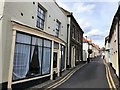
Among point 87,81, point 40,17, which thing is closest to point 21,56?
point 40,17

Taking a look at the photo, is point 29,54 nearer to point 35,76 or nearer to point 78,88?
point 35,76

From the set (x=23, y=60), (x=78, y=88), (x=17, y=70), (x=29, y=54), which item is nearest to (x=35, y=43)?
Result: (x=29, y=54)

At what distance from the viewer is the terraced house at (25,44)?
29.8ft

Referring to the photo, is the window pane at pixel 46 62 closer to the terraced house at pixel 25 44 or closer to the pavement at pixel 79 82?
the terraced house at pixel 25 44

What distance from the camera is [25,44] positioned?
1105 centimetres

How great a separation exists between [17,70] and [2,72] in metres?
1.44


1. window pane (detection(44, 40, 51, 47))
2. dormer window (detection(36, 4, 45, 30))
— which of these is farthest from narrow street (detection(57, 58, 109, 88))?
dormer window (detection(36, 4, 45, 30))

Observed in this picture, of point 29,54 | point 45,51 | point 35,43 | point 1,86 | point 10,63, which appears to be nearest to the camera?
point 1,86

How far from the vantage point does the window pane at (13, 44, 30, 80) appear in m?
9.98

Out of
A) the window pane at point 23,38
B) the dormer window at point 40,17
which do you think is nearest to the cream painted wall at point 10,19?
the window pane at point 23,38

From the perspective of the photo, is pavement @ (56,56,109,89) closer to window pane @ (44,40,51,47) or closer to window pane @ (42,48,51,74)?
window pane @ (42,48,51,74)

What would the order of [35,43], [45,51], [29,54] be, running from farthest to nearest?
1. [45,51]
2. [35,43]
3. [29,54]

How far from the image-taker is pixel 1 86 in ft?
28.5

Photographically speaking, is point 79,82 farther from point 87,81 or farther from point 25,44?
point 25,44
